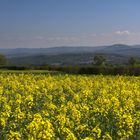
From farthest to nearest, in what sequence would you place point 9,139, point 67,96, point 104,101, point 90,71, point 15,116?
point 90,71, point 67,96, point 104,101, point 15,116, point 9,139

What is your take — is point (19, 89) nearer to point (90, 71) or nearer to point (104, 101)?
point (104, 101)

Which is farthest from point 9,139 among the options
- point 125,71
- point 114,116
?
point 125,71

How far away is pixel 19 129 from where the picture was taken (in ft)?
36.0

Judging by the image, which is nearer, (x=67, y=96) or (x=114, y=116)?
(x=114, y=116)

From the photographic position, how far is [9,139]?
28.3ft

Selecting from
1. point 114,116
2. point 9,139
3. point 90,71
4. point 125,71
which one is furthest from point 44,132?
point 90,71

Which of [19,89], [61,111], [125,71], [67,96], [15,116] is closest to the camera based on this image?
[15,116]

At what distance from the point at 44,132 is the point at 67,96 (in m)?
9.88

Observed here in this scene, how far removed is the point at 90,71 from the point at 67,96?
3399 cm

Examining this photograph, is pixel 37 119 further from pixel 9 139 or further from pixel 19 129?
pixel 19 129

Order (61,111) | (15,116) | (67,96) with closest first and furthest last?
(15,116) → (61,111) → (67,96)

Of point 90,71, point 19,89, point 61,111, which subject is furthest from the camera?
point 90,71

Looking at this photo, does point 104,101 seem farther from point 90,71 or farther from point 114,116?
point 90,71

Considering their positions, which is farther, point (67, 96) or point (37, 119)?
point (67, 96)
